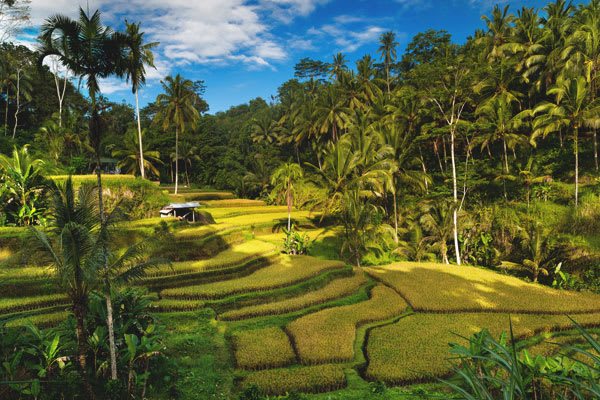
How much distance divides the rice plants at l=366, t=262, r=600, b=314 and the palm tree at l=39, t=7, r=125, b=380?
10.1 metres

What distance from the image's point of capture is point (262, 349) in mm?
7750

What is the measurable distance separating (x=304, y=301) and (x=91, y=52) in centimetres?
924

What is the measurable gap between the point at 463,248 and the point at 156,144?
34.3 meters

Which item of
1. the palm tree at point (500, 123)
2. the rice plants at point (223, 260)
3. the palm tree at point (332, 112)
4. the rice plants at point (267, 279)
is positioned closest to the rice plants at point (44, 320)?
the rice plants at point (223, 260)

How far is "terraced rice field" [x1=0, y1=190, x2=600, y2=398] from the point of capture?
7254mm

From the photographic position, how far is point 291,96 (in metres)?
45.0

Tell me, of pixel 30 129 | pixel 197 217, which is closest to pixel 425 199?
pixel 197 217

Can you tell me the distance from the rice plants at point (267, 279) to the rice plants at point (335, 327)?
2.48 m

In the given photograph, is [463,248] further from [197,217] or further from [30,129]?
[30,129]

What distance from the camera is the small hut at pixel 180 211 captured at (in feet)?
55.1

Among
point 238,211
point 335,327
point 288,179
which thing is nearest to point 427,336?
point 335,327

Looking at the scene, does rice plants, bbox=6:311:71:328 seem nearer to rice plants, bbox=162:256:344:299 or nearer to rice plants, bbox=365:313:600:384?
rice plants, bbox=162:256:344:299

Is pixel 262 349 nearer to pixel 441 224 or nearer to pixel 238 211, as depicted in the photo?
pixel 441 224

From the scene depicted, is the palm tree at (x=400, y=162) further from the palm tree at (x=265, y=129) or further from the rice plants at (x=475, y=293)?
the palm tree at (x=265, y=129)
